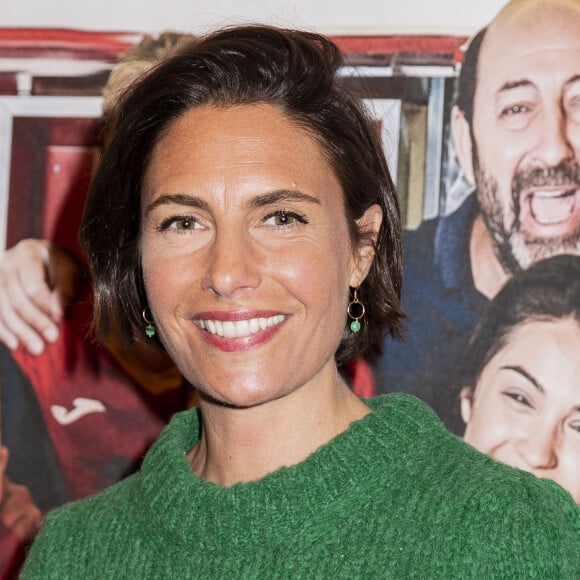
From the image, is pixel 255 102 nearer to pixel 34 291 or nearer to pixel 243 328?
pixel 243 328

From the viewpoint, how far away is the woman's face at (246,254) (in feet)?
4.18

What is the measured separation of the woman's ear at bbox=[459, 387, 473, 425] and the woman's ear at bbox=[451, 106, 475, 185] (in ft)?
1.18

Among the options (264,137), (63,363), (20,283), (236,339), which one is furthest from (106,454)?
(264,137)

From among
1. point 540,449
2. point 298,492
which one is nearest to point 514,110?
point 540,449

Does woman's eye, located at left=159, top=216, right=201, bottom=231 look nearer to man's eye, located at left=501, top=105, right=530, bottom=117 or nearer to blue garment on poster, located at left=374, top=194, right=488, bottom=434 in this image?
blue garment on poster, located at left=374, top=194, right=488, bottom=434

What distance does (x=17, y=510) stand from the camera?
192cm

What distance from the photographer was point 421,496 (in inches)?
49.7

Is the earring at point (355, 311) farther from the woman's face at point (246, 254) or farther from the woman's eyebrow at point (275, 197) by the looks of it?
the woman's eyebrow at point (275, 197)

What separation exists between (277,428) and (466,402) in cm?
52

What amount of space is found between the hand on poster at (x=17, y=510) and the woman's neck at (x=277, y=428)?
2.09ft

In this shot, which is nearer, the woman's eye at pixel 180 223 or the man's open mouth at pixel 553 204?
the woman's eye at pixel 180 223

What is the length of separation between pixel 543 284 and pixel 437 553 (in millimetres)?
687

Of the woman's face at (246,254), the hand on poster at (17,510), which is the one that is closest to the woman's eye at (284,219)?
the woman's face at (246,254)

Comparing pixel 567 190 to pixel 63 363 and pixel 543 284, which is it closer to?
pixel 543 284
